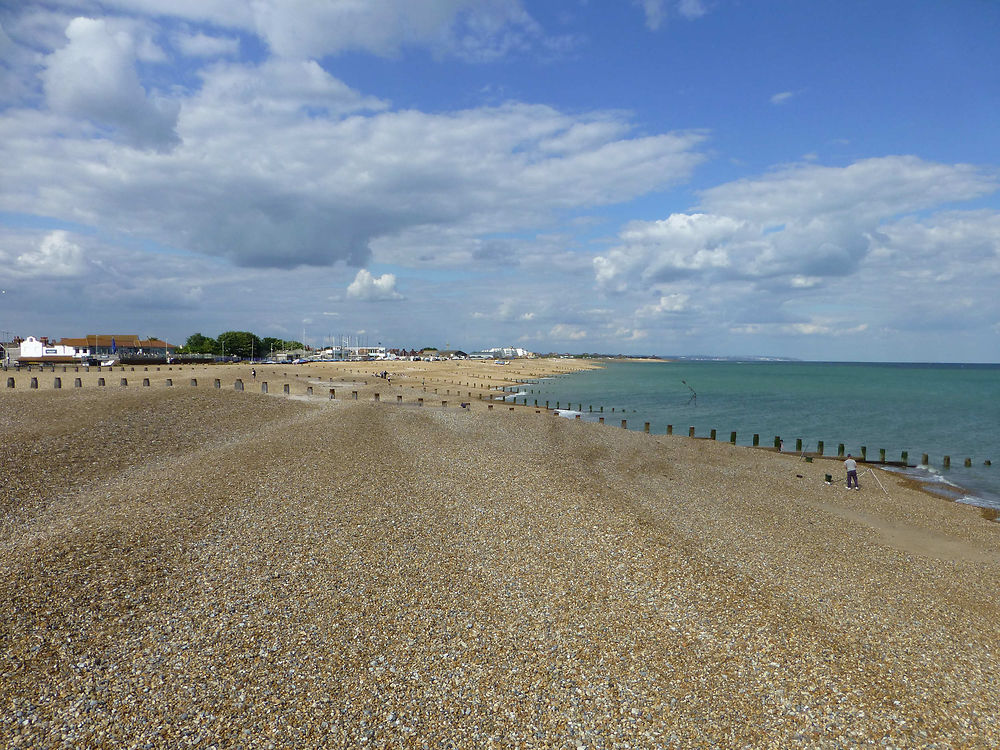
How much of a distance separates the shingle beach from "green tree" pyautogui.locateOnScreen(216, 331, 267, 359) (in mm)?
131864

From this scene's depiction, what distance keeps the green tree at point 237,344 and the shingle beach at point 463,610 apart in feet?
433

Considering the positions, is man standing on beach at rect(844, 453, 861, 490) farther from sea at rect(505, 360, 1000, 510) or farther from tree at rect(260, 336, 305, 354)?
tree at rect(260, 336, 305, 354)

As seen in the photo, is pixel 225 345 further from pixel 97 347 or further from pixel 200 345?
pixel 97 347

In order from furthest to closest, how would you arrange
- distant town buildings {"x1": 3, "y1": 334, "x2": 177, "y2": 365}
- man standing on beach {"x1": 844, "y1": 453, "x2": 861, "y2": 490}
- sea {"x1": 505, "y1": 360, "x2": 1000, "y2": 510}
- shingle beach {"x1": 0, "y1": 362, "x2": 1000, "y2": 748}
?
distant town buildings {"x1": 3, "y1": 334, "x2": 177, "y2": 365} → sea {"x1": 505, "y1": 360, "x2": 1000, "y2": 510} → man standing on beach {"x1": 844, "y1": 453, "x2": 861, "y2": 490} → shingle beach {"x1": 0, "y1": 362, "x2": 1000, "y2": 748}

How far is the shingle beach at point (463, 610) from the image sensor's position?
856 cm

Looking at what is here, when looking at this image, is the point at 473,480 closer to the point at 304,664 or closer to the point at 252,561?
the point at 252,561

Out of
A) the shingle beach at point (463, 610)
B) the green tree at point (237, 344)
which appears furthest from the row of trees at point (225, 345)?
the shingle beach at point (463, 610)

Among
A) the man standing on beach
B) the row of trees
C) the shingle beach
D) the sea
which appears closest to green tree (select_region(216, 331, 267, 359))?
the row of trees

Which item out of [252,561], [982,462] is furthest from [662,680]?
[982,462]

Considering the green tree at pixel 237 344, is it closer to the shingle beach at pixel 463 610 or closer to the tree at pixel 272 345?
the tree at pixel 272 345

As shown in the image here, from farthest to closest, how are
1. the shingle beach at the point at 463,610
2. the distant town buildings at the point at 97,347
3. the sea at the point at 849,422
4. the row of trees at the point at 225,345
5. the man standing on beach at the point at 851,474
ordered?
the row of trees at the point at 225,345
the distant town buildings at the point at 97,347
the sea at the point at 849,422
the man standing on beach at the point at 851,474
the shingle beach at the point at 463,610

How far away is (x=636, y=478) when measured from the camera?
24953mm

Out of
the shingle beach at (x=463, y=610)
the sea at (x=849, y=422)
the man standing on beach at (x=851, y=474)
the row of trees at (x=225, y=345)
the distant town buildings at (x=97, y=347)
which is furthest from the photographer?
the row of trees at (x=225, y=345)

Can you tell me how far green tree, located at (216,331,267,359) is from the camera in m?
144
